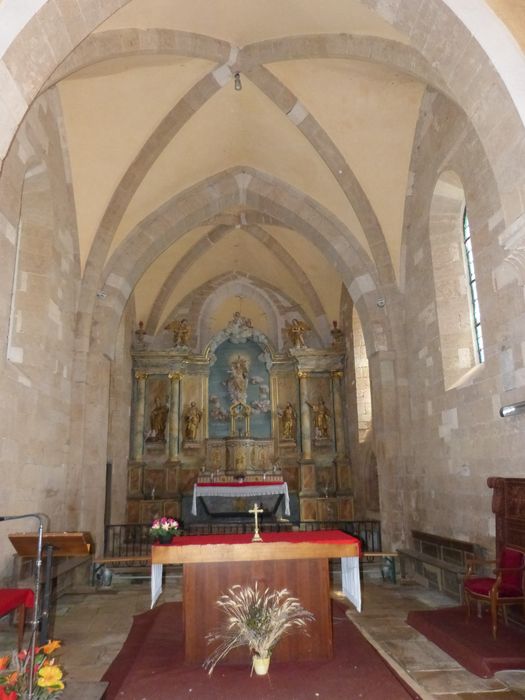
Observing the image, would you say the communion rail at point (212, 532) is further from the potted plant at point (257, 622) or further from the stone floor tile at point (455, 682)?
the potted plant at point (257, 622)

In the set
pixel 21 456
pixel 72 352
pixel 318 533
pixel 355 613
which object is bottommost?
pixel 355 613

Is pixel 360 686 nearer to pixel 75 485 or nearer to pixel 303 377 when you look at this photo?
pixel 75 485

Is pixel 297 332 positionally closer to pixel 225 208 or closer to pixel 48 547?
pixel 225 208

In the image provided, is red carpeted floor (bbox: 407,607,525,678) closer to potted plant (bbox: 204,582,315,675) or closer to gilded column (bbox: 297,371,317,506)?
potted plant (bbox: 204,582,315,675)

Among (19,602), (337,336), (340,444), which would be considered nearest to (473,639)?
(19,602)

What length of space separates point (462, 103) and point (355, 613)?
587 cm

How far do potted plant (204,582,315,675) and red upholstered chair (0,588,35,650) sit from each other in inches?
71.6

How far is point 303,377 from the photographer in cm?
1505

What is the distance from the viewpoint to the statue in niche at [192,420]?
1483 cm

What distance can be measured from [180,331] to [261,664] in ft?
39.0

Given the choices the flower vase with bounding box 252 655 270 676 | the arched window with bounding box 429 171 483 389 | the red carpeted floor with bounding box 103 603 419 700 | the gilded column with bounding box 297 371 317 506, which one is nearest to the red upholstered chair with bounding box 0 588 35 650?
the red carpeted floor with bounding box 103 603 419 700

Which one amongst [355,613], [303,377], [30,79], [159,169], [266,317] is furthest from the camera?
[266,317]

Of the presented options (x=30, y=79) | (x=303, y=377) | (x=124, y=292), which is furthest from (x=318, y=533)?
(x=303, y=377)

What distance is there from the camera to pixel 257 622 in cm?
395
